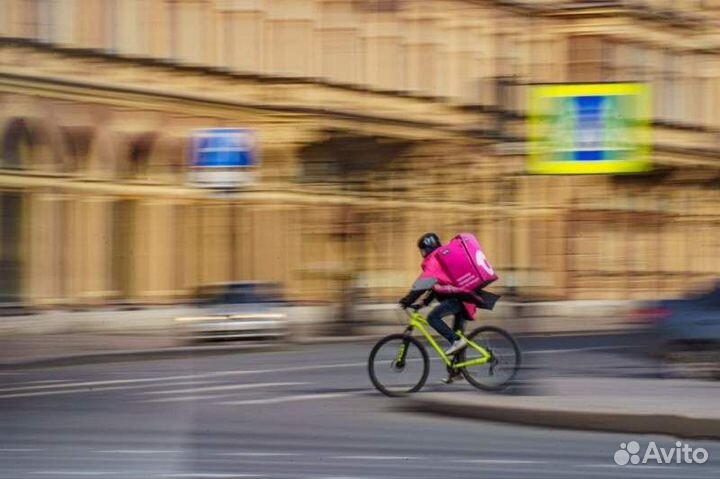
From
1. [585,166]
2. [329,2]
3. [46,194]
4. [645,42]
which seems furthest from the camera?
[645,42]

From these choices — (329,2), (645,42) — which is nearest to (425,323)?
(329,2)

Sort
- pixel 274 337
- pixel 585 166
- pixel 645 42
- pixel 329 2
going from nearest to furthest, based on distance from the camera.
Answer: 1. pixel 585 166
2. pixel 274 337
3. pixel 329 2
4. pixel 645 42

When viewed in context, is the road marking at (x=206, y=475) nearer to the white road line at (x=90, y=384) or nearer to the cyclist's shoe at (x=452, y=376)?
the cyclist's shoe at (x=452, y=376)

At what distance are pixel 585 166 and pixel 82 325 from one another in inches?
736

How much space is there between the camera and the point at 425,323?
663 inches

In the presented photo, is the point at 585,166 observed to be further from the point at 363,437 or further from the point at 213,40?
the point at 213,40

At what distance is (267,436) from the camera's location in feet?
46.3

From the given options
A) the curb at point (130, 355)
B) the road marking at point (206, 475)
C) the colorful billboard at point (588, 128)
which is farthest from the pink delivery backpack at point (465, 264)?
the curb at point (130, 355)

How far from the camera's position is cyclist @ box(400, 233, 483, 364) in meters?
16.7

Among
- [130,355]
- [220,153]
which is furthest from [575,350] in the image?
[220,153]

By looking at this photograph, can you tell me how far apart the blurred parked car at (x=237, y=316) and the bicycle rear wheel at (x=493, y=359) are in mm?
12937

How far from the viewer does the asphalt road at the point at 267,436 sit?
464 inches

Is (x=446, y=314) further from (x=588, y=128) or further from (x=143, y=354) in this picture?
(x=143, y=354)

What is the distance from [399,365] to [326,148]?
21.7 metres
